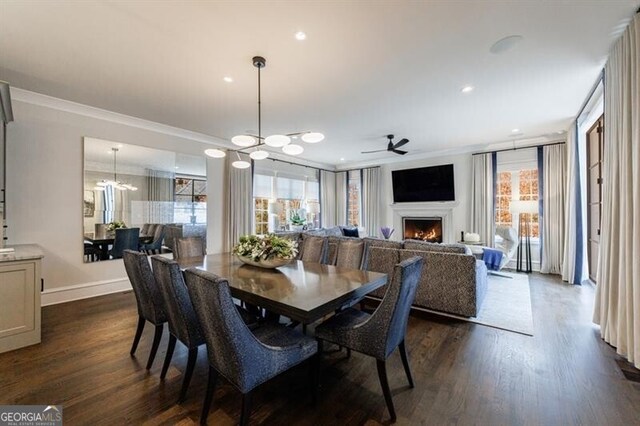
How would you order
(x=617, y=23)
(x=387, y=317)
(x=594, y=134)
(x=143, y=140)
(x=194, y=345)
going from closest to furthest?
(x=387, y=317) < (x=194, y=345) < (x=617, y=23) < (x=594, y=134) < (x=143, y=140)

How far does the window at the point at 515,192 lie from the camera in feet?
19.0

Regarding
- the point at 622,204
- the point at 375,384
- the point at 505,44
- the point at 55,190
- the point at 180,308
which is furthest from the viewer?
the point at 55,190

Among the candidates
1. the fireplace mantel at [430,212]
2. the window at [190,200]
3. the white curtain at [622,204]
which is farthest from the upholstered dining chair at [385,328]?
the fireplace mantel at [430,212]

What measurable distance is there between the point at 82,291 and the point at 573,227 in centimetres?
807

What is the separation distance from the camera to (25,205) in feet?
11.4

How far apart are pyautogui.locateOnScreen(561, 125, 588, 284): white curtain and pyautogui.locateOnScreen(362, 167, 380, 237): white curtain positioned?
411 centimetres

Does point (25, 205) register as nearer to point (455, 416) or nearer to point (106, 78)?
point (106, 78)

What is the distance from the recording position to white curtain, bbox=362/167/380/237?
789 centimetres

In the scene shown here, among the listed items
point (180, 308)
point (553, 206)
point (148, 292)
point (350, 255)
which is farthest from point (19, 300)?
point (553, 206)

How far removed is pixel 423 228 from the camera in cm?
727

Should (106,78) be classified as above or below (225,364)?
above

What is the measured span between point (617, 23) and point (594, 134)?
2789mm

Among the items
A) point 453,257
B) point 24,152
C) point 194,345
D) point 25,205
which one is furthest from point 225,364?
point 24,152

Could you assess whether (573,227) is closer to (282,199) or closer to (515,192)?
(515,192)
